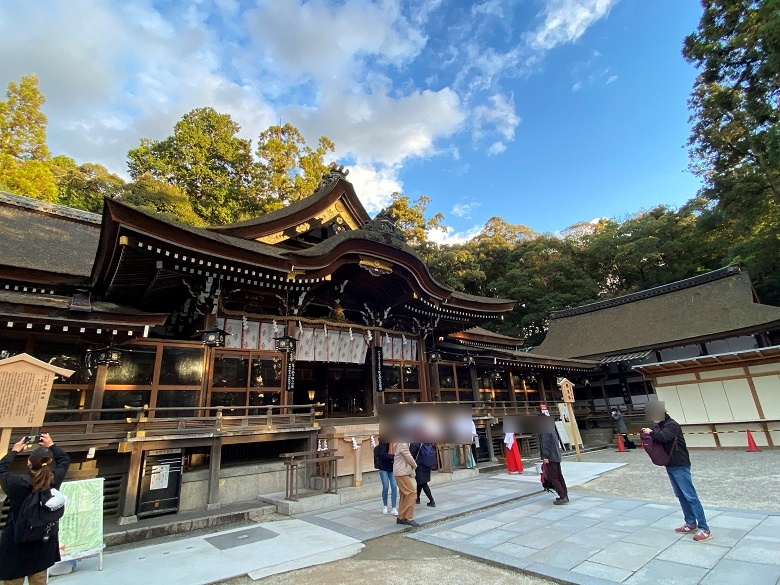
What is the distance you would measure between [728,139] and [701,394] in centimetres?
1474

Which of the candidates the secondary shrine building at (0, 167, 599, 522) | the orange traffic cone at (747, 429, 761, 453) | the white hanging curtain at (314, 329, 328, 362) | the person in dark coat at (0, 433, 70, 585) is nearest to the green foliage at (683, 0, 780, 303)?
the orange traffic cone at (747, 429, 761, 453)

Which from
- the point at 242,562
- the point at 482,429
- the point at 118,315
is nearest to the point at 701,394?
the point at 482,429

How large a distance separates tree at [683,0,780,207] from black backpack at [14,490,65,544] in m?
19.9

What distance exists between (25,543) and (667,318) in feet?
87.0

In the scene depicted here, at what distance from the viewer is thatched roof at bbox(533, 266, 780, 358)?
1847cm

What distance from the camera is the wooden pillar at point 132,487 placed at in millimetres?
7004

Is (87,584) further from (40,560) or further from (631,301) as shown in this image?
(631,301)

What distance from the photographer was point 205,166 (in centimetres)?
2791

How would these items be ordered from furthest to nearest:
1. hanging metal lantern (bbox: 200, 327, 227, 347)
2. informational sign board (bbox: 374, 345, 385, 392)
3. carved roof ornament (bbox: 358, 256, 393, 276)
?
informational sign board (bbox: 374, 345, 385, 392) → carved roof ornament (bbox: 358, 256, 393, 276) → hanging metal lantern (bbox: 200, 327, 227, 347)

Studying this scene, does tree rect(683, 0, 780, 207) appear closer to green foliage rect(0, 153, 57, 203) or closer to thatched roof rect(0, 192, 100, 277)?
thatched roof rect(0, 192, 100, 277)

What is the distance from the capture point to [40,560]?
135 inches

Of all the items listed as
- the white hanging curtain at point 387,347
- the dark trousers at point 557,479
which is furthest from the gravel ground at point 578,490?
the white hanging curtain at point 387,347

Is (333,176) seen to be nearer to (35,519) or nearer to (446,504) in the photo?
(446,504)

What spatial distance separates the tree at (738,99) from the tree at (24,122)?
33.9 meters
